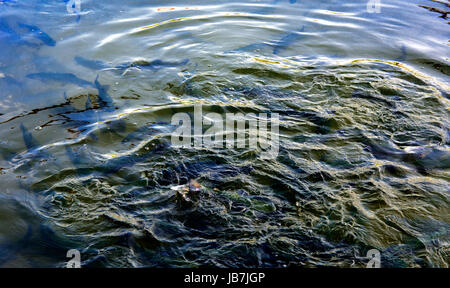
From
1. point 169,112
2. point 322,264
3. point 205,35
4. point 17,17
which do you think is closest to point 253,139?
point 169,112

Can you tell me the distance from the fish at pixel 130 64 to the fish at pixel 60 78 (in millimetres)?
384

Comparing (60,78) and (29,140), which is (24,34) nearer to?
(60,78)

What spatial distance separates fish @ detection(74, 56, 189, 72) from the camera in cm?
552

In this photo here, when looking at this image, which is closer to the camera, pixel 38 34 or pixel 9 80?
pixel 9 80

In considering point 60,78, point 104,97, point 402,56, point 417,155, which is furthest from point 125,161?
point 402,56

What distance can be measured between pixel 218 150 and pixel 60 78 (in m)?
2.77

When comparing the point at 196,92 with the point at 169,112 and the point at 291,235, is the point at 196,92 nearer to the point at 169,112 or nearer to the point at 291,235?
the point at 169,112

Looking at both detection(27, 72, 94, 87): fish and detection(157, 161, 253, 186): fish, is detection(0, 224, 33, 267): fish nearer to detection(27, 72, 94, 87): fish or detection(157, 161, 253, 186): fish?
detection(157, 161, 253, 186): fish

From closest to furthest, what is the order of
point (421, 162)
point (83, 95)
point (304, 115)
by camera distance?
point (421, 162)
point (304, 115)
point (83, 95)

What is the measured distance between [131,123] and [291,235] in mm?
2457

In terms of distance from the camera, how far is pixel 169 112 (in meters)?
Result: 4.66

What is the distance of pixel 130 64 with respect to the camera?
5648 mm

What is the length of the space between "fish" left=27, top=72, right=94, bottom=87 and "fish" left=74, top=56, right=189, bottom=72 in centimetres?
38

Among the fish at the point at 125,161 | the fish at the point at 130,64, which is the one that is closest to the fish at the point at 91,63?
the fish at the point at 130,64
